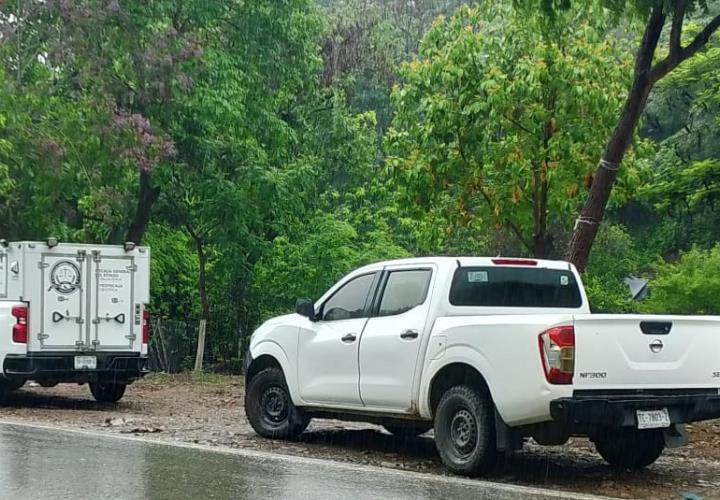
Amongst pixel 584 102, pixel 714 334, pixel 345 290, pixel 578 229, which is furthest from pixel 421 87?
pixel 714 334

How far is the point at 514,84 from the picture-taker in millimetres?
15367

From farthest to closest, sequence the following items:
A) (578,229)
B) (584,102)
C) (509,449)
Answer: (584,102) → (578,229) → (509,449)

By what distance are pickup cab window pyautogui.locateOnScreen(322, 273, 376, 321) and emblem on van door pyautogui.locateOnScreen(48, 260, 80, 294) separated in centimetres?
530

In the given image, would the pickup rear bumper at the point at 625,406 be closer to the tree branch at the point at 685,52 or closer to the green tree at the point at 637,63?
the green tree at the point at 637,63

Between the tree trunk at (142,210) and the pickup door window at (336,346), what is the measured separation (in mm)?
11398

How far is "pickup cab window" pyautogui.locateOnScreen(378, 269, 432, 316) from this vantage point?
10.1 m

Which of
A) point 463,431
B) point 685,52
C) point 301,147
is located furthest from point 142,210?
point 463,431

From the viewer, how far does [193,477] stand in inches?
341

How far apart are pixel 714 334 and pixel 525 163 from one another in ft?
23.2

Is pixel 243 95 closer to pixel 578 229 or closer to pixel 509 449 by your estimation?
pixel 578 229

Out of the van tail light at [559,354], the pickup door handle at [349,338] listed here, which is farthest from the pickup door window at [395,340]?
the van tail light at [559,354]

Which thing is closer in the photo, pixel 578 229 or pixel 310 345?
pixel 310 345

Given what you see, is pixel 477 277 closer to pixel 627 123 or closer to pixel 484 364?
pixel 484 364

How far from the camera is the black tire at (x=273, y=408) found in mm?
11438
